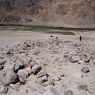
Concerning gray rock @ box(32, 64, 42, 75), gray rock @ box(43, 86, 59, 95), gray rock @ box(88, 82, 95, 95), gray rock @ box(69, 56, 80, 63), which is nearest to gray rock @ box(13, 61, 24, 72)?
gray rock @ box(32, 64, 42, 75)

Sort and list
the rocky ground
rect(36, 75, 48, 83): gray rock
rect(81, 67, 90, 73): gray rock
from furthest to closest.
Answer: rect(81, 67, 90, 73): gray rock → rect(36, 75, 48, 83): gray rock → the rocky ground

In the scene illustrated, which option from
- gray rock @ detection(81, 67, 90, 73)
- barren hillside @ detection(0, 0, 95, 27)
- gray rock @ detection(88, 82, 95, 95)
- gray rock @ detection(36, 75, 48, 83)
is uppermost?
barren hillside @ detection(0, 0, 95, 27)

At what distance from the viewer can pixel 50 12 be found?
46.7m

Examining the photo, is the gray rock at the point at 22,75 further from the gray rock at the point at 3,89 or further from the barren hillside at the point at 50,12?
the barren hillside at the point at 50,12

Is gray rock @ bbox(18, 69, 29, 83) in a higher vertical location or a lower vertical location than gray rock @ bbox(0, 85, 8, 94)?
higher

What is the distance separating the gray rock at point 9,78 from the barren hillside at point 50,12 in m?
31.9

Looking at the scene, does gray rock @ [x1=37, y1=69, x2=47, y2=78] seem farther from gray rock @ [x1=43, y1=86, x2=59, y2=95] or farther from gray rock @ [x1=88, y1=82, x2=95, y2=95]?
gray rock @ [x1=88, y1=82, x2=95, y2=95]

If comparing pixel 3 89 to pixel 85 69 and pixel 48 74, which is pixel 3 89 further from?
pixel 85 69

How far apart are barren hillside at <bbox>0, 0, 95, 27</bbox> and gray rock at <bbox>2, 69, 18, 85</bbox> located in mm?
31938

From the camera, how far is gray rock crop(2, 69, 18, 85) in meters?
11.7

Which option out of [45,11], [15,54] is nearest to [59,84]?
[15,54]

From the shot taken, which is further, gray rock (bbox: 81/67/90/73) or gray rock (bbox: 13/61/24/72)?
gray rock (bbox: 81/67/90/73)

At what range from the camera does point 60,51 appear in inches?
678

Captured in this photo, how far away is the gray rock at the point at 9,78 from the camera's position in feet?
38.5
